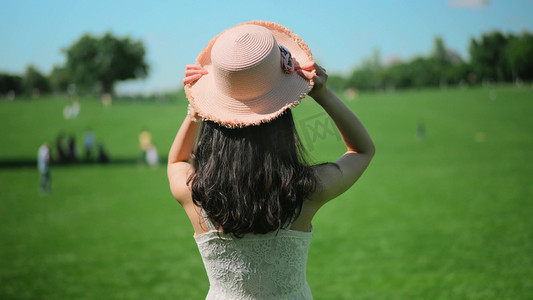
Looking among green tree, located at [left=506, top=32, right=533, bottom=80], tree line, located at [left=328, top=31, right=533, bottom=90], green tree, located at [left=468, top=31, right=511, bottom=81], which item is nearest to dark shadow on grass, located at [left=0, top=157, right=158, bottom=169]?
tree line, located at [left=328, top=31, right=533, bottom=90]

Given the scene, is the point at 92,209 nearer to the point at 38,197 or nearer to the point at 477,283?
the point at 38,197

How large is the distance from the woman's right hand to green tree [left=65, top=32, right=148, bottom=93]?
3398 inches

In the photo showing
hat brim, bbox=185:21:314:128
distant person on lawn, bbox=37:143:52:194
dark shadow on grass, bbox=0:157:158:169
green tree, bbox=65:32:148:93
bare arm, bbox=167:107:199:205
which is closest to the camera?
hat brim, bbox=185:21:314:128

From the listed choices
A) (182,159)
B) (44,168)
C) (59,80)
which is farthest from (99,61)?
(182,159)

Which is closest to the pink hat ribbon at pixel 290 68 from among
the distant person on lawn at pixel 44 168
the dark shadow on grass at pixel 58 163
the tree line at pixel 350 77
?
the distant person on lawn at pixel 44 168

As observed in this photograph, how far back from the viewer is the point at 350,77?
115875mm

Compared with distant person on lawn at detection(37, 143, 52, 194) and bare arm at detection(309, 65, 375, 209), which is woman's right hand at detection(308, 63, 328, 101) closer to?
bare arm at detection(309, 65, 375, 209)

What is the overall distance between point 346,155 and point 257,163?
433 mm

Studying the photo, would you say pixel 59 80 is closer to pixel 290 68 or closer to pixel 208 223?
pixel 208 223

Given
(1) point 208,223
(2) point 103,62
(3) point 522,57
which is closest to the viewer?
(1) point 208,223

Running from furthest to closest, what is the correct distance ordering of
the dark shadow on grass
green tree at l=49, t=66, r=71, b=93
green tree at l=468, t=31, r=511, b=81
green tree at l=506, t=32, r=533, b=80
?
green tree at l=49, t=66, r=71, b=93, green tree at l=468, t=31, r=511, b=81, green tree at l=506, t=32, r=533, b=80, the dark shadow on grass

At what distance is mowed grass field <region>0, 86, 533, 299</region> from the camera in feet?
23.8

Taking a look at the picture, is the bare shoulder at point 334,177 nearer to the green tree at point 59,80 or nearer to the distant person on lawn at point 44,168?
the distant person on lawn at point 44,168

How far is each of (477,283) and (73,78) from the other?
88.4m
